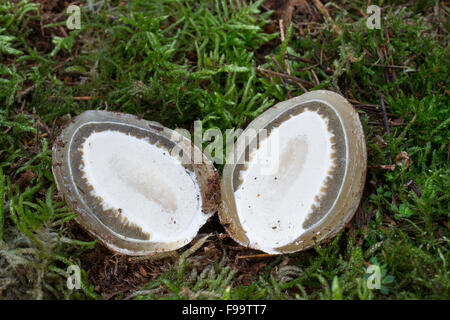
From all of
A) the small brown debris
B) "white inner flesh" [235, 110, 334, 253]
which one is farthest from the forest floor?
"white inner flesh" [235, 110, 334, 253]

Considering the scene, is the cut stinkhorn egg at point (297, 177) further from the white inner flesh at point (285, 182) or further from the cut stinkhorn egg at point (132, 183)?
the cut stinkhorn egg at point (132, 183)

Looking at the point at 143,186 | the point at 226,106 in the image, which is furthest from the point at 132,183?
the point at 226,106

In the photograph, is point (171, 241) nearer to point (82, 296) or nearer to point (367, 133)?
point (82, 296)

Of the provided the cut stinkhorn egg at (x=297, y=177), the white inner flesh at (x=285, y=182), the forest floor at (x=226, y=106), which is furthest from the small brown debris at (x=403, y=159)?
the white inner flesh at (x=285, y=182)

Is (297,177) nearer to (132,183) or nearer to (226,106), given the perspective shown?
(226,106)

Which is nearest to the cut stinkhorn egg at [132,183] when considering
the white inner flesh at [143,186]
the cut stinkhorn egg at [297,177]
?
the white inner flesh at [143,186]

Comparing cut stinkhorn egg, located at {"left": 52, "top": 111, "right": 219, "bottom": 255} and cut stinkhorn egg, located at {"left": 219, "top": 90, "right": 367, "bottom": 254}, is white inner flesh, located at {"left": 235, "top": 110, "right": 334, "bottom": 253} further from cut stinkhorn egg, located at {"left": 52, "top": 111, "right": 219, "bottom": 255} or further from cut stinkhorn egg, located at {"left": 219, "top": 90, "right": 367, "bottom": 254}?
cut stinkhorn egg, located at {"left": 52, "top": 111, "right": 219, "bottom": 255}

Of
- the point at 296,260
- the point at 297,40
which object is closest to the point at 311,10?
the point at 297,40

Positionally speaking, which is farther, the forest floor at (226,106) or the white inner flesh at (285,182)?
the white inner flesh at (285,182)
